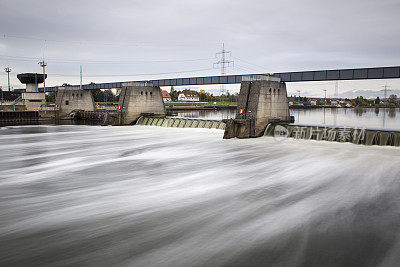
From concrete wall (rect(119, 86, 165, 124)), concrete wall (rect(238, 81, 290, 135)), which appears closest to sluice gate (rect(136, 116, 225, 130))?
concrete wall (rect(119, 86, 165, 124))

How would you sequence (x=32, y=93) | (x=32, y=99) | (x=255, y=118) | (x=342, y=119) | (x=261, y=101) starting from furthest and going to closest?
(x=32, y=93), (x=32, y=99), (x=342, y=119), (x=261, y=101), (x=255, y=118)

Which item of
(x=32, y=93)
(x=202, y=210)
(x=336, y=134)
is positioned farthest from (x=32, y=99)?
(x=202, y=210)

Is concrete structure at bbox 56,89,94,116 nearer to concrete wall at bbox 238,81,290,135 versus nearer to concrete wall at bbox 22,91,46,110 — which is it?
concrete wall at bbox 22,91,46,110

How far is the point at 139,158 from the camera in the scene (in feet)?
79.3

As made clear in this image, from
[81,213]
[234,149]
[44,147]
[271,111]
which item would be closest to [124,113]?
[44,147]

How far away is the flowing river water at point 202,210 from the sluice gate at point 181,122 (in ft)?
62.9

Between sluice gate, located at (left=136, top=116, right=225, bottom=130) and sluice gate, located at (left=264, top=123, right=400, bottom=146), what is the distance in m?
8.71

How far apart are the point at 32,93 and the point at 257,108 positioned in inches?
3029

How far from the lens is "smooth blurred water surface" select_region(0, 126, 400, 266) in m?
8.96

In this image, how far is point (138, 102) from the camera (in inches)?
2140

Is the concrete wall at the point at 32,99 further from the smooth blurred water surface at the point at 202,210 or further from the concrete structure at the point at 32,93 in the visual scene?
the smooth blurred water surface at the point at 202,210

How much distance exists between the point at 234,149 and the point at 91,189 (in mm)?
15551

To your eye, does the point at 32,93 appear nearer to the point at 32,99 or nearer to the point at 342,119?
the point at 32,99

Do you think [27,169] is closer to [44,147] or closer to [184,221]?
[44,147]
